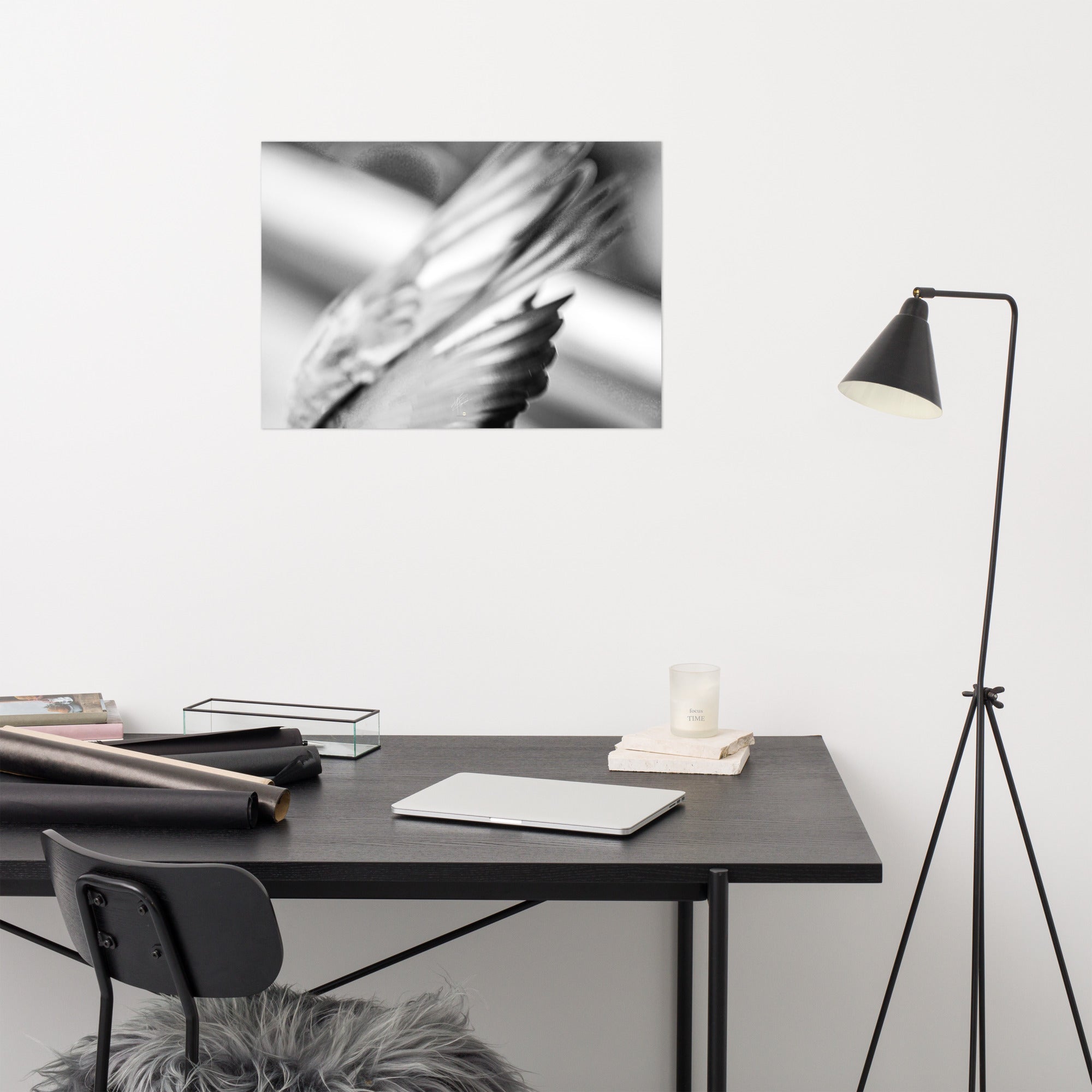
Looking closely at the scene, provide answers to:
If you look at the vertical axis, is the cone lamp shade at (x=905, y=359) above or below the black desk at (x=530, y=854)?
above

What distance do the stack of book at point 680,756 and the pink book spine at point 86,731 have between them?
836 mm

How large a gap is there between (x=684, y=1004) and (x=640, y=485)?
951 millimetres

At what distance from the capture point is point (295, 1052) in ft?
4.21

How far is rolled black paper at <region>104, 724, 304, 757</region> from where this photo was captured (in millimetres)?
1675

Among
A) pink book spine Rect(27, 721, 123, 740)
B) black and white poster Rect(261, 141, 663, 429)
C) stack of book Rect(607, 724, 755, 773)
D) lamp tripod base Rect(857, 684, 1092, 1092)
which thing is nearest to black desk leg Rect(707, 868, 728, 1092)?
stack of book Rect(607, 724, 755, 773)

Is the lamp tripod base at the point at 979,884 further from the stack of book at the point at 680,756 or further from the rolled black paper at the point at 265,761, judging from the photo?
the rolled black paper at the point at 265,761

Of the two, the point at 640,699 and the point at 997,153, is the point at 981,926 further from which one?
the point at 997,153

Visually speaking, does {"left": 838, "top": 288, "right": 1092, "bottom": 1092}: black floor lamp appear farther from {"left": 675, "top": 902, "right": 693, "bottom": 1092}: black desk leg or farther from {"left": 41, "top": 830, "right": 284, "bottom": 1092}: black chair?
{"left": 41, "top": 830, "right": 284, "bottom": 1092}: black chair

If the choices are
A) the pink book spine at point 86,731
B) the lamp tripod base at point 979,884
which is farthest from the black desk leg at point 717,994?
the pink book spine at point 86,731

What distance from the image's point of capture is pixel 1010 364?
5.48ft

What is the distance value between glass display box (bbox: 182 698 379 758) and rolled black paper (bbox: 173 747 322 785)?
0.14 metres

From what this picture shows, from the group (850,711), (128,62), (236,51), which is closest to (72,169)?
(128,62)

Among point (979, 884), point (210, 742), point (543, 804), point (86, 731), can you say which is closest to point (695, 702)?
point (543, 804)

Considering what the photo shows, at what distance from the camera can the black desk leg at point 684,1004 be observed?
195 centimetres
